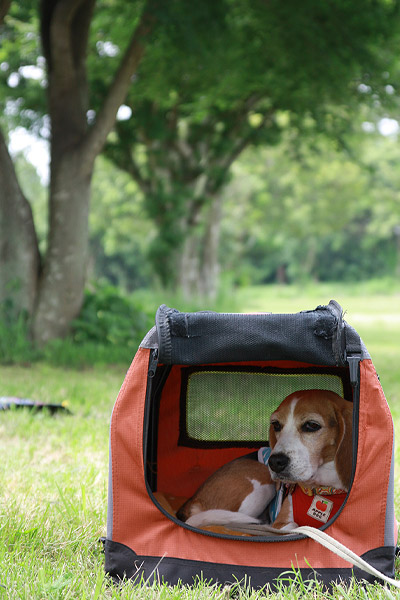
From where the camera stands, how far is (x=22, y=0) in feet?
21.7

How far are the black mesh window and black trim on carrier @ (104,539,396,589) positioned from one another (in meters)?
1.15

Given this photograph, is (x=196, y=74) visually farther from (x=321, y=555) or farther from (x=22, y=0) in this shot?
(x=321, y=555)

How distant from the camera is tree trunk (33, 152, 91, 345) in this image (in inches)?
294

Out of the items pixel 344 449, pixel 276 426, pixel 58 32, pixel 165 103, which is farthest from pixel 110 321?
pixel 165 103

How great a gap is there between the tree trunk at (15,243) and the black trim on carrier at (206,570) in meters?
5.50

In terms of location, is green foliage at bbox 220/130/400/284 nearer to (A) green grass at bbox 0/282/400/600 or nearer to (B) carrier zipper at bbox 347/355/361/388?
(A) green grass at bbox 0/282/400/600

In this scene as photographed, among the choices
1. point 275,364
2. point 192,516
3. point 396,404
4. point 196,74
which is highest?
point 196,74

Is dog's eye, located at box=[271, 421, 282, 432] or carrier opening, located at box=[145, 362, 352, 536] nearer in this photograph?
dog's eye, located at box=[271, 421, 282, 432]

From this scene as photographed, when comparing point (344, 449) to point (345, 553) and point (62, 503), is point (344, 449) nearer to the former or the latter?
point (345, 553)

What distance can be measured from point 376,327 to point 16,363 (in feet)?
34.8

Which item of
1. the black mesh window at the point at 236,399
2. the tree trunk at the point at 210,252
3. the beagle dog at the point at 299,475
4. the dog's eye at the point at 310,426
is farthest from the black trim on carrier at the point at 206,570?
the tree trunk at the point at 210,252

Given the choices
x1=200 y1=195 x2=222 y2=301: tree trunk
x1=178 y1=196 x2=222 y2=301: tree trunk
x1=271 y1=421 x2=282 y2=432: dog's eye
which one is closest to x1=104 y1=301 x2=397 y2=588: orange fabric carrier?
x1=271 y1=421 x2=282 y2=432: dog's eye

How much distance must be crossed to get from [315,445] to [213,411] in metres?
0.97

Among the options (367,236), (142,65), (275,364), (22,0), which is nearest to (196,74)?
(142,65)
